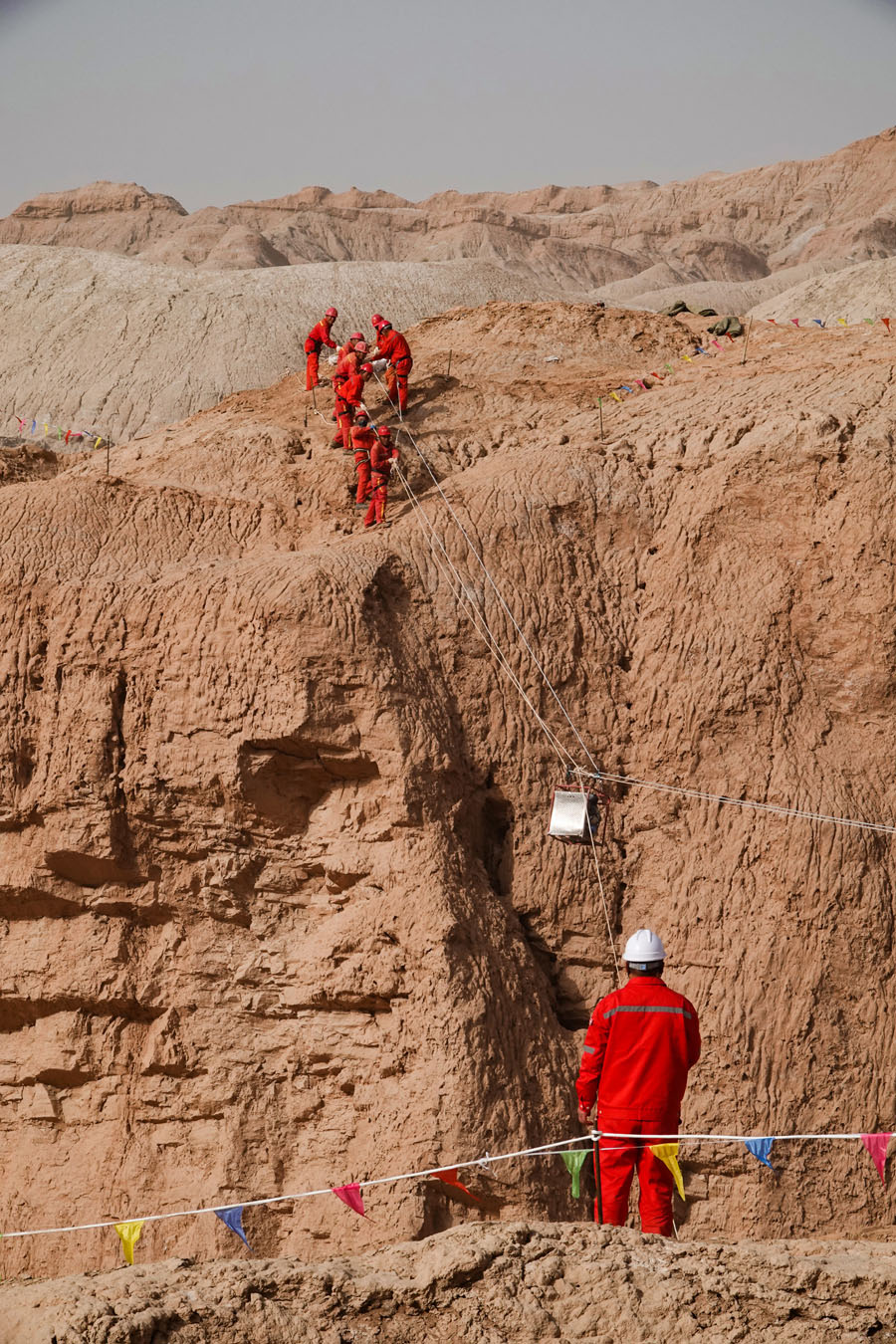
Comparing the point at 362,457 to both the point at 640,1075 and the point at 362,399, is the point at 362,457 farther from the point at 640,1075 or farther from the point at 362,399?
the point at 640,1075

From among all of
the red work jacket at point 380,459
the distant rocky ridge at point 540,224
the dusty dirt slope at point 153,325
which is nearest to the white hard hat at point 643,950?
the red work jacket at point 380,459

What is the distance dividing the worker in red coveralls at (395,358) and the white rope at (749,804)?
4.71 metres

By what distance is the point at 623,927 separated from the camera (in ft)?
38.8

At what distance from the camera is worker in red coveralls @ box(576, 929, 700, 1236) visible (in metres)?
8.02

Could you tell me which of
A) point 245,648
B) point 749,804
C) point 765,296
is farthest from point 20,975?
point 765,296

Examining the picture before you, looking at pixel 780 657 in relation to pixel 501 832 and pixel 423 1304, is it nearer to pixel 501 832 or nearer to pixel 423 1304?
pixel 501 832

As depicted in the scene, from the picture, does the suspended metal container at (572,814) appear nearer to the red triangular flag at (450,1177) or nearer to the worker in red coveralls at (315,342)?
the red triangular flag at (450,1177)

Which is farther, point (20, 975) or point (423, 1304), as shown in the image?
point (20, 975)

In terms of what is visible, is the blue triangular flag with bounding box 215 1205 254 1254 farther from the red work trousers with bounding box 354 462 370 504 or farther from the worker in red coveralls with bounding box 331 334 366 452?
the worker in red coveralls with bounding box 331 334 366 452

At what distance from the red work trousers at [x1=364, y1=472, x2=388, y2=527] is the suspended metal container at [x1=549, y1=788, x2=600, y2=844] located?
316 cm

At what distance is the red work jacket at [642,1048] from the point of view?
26.3 ft

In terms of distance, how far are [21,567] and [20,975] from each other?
3375 mm

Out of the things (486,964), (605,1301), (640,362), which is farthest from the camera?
(640,362)

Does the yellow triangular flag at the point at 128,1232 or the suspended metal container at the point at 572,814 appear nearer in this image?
the yellow triangular flag at the point at 128,1232
